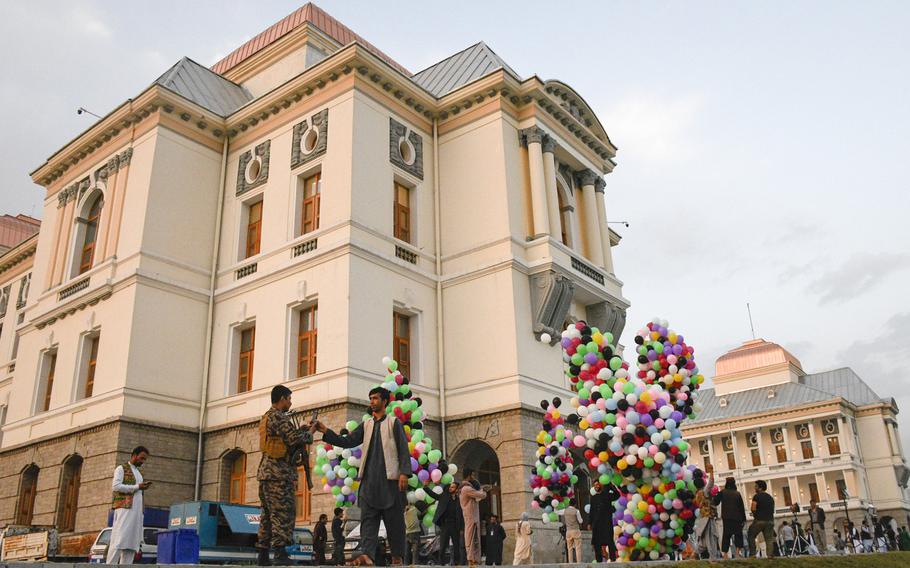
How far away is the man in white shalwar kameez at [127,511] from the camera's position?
403 inches

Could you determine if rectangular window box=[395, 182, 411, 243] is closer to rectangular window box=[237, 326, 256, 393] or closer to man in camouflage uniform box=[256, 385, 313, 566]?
rectangular window box=[237, 326, 256, 393]

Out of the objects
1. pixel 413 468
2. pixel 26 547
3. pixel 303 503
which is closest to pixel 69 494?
pixel 26 547

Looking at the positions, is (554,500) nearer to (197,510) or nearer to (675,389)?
(675,389)

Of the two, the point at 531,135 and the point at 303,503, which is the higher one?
the point at 531,135

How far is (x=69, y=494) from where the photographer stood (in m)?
22.3

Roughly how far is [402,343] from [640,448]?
955 centimetres

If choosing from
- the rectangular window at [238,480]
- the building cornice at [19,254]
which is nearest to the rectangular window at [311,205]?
the rectangular window at [238,480]

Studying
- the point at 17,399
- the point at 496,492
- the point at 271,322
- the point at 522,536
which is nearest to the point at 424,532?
the point at 522,536

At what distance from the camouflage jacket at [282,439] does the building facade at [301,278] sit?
1055 cm

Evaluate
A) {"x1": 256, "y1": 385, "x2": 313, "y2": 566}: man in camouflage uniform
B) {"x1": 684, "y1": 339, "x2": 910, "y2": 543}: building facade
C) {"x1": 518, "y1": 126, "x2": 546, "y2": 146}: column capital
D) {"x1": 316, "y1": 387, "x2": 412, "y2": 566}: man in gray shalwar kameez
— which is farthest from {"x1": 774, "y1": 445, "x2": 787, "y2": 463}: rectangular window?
{"x1": 256, "y1": 385, "x2": 313, "y2": 566}: man in camouflage uniform

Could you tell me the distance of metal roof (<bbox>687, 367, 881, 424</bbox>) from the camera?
2667 inches

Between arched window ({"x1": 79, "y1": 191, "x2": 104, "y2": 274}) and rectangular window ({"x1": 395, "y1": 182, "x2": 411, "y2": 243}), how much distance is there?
10.0 meters

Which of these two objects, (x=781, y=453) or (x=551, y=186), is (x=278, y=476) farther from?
(x=781, y=453)

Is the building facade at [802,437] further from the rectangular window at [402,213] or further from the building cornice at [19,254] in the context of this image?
the building cornice at [19,254]
